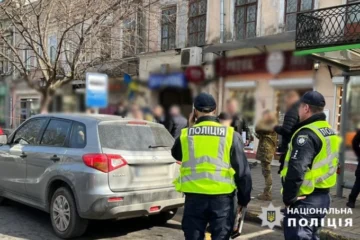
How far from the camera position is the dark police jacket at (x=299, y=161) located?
2.97m

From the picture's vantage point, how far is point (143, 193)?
4434 millimetres

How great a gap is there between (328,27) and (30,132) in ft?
22.2

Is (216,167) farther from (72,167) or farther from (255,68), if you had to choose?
Result: (255,68)

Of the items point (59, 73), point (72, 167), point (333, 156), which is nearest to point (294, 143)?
point (333, 156)

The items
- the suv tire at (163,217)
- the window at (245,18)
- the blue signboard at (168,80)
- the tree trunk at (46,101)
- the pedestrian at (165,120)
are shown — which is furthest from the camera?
A: the blue signboard at (168,80)

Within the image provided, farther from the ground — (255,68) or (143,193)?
(255,68)

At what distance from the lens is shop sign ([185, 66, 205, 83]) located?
13.7m

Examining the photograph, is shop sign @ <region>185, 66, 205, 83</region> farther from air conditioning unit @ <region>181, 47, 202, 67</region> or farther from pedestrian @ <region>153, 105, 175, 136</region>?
pedestrian @ <region>153, 105, 175, 136</region>

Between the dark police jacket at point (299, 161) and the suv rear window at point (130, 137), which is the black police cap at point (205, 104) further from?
the suv rear window at point (130, 137)

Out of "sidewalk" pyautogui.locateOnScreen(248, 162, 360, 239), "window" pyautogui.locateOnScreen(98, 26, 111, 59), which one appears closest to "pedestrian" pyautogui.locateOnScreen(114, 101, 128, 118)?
"window" pyautogui.locateOnScreen(98, 26, 111, 59)

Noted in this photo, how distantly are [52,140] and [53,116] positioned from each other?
38cm

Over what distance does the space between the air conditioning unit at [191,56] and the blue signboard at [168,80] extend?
726 millimetres
